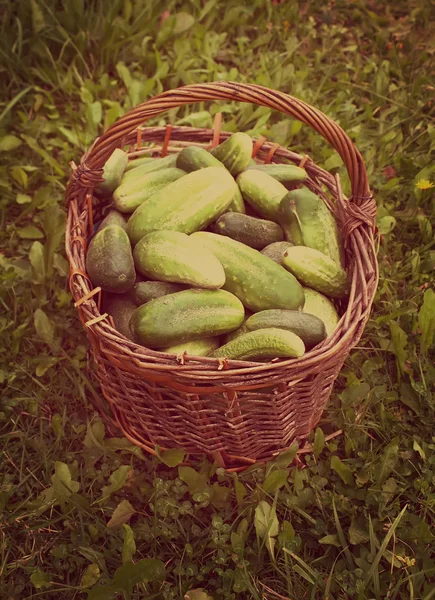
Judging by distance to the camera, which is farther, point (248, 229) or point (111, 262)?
point (248, 229)

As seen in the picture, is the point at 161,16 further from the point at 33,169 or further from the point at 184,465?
the point at 184,465

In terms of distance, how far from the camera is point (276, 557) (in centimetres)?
171

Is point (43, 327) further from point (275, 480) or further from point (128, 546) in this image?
point (275, 480)

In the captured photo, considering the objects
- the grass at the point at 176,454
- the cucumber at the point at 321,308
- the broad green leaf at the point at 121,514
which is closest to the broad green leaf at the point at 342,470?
the grass at the point at 176,454

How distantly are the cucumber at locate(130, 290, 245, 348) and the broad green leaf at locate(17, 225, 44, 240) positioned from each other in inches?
39.5

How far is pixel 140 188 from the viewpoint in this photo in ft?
6.42

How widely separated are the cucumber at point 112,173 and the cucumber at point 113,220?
8cm

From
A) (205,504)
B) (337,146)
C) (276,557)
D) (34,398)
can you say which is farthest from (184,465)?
(337,146)

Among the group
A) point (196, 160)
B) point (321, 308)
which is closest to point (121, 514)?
point (321, 308)

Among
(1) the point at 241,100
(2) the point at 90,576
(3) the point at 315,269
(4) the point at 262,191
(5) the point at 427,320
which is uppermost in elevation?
(1) the point at 241,100

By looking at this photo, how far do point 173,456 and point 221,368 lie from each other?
0.51 metres

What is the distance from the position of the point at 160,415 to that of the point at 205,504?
1.02 feet

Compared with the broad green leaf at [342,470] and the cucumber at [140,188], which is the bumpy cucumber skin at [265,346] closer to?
the broad green leaf at [342,470]

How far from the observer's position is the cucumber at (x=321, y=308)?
5.78 ft
